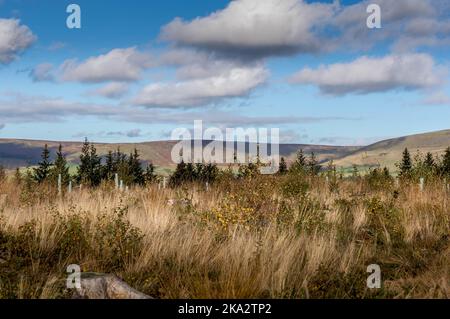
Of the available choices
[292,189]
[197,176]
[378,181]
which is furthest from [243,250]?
[197,176]

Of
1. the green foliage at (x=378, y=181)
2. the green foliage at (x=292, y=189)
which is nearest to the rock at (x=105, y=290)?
the green foliage at (x=292, y=189)

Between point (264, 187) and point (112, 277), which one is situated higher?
point (264, 187)

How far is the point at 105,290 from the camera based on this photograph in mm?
5117

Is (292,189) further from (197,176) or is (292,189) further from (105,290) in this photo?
(197,176)

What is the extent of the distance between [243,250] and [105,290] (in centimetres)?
207

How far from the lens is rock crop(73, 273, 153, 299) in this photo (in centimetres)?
505

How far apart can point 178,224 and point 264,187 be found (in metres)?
2.06

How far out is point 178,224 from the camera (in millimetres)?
8922

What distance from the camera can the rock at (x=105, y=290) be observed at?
16.6 ft

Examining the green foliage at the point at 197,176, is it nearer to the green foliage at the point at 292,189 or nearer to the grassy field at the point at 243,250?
the green foliage at the point at 292,189

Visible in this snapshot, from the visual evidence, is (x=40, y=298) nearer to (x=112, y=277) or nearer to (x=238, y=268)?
(x=112, y=277)

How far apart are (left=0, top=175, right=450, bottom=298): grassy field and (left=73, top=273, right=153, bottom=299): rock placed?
0.20 m

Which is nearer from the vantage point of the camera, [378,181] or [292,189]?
[292,189]
